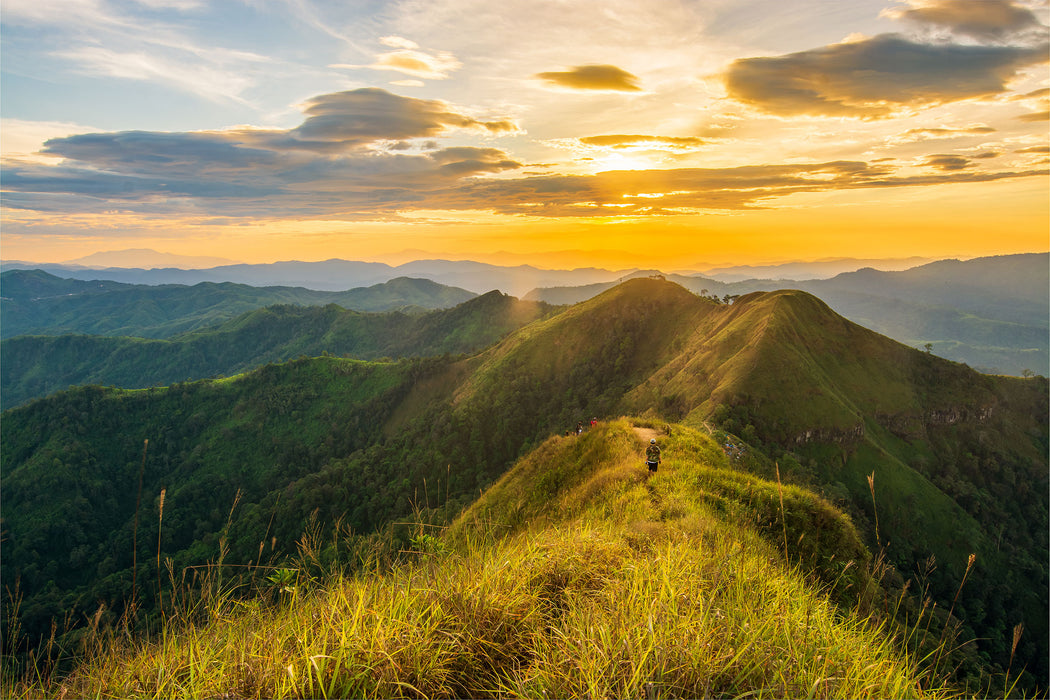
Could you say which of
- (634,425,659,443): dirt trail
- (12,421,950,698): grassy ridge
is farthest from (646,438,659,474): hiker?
(12,421,950,698): grassy ridge

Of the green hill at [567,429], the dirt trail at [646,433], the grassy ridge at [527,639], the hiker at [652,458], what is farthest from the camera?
the green hill at [567,429]

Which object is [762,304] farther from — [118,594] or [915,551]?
[118,594]

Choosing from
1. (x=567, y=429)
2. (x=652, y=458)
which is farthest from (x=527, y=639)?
(x=567, y=429)

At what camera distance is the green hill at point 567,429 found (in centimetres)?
6109

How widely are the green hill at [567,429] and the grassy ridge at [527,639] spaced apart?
623 cm

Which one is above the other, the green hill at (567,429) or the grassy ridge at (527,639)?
the grassy ridge at (527,639)

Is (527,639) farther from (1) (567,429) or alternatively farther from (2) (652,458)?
(1) (567,429)

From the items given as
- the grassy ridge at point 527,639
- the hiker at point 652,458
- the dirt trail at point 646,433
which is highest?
the grassy ridge at point 527,639

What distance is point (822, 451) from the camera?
62.3 m

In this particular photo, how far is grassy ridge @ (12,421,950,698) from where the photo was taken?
4.27 m

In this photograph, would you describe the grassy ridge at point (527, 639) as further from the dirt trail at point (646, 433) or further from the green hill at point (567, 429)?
the dirt trail at point (646, 433)

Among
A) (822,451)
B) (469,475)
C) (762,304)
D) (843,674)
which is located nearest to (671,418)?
(822,451)

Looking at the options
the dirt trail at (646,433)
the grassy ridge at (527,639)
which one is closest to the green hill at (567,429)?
the dirt trail at (646,433)

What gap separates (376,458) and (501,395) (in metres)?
33.1
